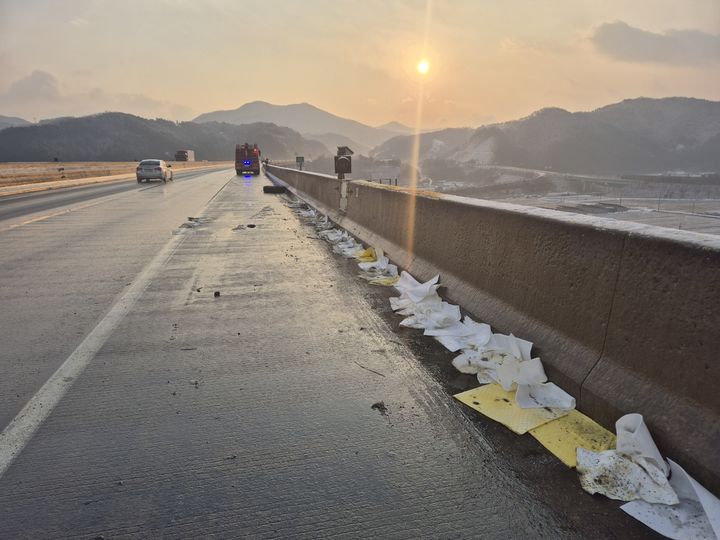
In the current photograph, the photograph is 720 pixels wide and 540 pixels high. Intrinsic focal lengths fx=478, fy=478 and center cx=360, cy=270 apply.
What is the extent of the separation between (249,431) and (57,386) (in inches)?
65.2

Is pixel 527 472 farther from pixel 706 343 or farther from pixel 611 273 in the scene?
pixel 611 273

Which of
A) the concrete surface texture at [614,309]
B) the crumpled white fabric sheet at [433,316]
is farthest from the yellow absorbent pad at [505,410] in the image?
the crumpled white fabric sheet at [433,316]

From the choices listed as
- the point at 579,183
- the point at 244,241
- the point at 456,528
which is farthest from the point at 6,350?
the point at 579,183

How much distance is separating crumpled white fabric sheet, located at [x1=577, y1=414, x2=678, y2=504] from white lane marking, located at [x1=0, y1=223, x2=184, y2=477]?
10.1ft

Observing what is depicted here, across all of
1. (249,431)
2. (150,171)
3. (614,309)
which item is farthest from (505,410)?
(150,171)

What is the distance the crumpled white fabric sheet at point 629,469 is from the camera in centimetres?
235

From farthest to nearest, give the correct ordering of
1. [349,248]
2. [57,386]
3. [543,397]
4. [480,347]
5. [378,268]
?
[349,248]
[378,268]
[480,347]
[57,386]
[543,397]

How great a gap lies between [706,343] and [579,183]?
6308 inches

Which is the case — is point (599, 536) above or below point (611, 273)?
below

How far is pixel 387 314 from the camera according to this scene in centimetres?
541

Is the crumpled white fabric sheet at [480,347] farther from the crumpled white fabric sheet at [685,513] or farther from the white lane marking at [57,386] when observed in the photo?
the white lane marking at [57,386]

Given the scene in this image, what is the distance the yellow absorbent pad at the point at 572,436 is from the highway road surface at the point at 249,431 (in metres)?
0.09

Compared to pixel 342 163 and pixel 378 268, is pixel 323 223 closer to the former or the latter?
pixel 342 163

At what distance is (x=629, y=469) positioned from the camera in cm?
249
